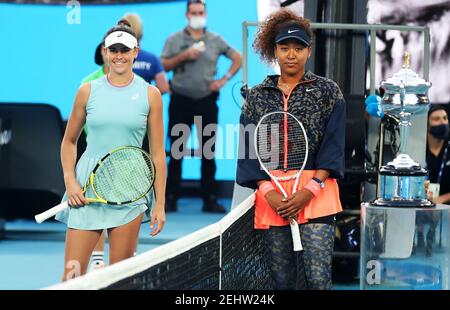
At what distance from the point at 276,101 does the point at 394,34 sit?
21.3 feet

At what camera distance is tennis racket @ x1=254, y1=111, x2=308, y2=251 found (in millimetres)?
5262

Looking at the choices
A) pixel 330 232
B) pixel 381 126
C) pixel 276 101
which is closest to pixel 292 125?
pixel 276 101

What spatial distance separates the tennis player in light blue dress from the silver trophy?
1045 millimetres

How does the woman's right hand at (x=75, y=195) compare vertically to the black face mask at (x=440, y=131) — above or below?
below

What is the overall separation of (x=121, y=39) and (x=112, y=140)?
444mm

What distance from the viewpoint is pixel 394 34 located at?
38.1 feet

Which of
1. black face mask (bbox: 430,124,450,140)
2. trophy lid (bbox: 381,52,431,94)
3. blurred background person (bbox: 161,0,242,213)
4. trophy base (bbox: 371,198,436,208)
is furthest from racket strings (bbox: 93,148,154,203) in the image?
blurred background person (bbox: 161,0,242,213)

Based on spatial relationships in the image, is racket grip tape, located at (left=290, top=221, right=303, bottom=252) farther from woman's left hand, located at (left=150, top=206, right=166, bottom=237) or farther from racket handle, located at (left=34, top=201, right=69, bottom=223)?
racket handle, located at (left=34, top=201, right=69, bottom=223)

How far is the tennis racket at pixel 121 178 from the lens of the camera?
5.26 metres

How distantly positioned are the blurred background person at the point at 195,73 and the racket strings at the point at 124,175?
6.45m

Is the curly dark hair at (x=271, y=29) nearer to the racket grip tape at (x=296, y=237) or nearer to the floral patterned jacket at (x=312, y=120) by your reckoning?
the floral patterned jacket at (x=312, y=120)

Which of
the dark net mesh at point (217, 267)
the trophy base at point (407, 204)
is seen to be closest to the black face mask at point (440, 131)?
the dark net mesh at point (217, 267)

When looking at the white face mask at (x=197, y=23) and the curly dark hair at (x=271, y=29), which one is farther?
the white face mask at (x=197, y=23)

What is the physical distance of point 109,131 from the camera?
17.2 ft
